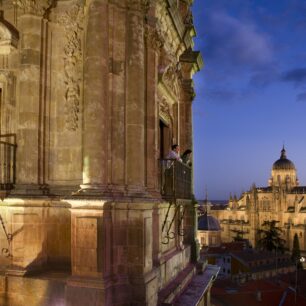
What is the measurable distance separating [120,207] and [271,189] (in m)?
127

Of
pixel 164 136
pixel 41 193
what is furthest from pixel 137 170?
pixel 164 136

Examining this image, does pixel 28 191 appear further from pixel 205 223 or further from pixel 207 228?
pixel 207 228

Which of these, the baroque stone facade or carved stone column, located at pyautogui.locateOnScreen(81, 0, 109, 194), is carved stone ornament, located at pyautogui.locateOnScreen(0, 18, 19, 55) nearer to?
the baroque stone facade

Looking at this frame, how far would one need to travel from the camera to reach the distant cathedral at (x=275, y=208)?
120 m

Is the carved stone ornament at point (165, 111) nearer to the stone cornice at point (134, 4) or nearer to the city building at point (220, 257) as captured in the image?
the stone cornice at point (134, 4)

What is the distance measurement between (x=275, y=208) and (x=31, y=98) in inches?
4823

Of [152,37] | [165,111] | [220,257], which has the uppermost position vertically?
[152,37]

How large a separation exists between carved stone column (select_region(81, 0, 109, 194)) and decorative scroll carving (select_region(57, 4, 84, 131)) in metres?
0.85

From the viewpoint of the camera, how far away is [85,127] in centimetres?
949

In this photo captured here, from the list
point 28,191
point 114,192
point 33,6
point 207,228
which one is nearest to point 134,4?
point 33,6

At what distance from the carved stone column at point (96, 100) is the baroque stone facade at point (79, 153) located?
0.02 m

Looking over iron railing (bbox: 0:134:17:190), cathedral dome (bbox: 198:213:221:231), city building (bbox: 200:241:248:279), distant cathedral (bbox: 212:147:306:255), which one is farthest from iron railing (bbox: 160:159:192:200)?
distant cathedral (bbox: 212:147:306:255)

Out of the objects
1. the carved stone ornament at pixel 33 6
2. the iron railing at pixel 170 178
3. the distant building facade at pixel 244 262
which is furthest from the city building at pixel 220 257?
the carved stone ornament at pixel 33 6

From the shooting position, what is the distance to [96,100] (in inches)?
374
